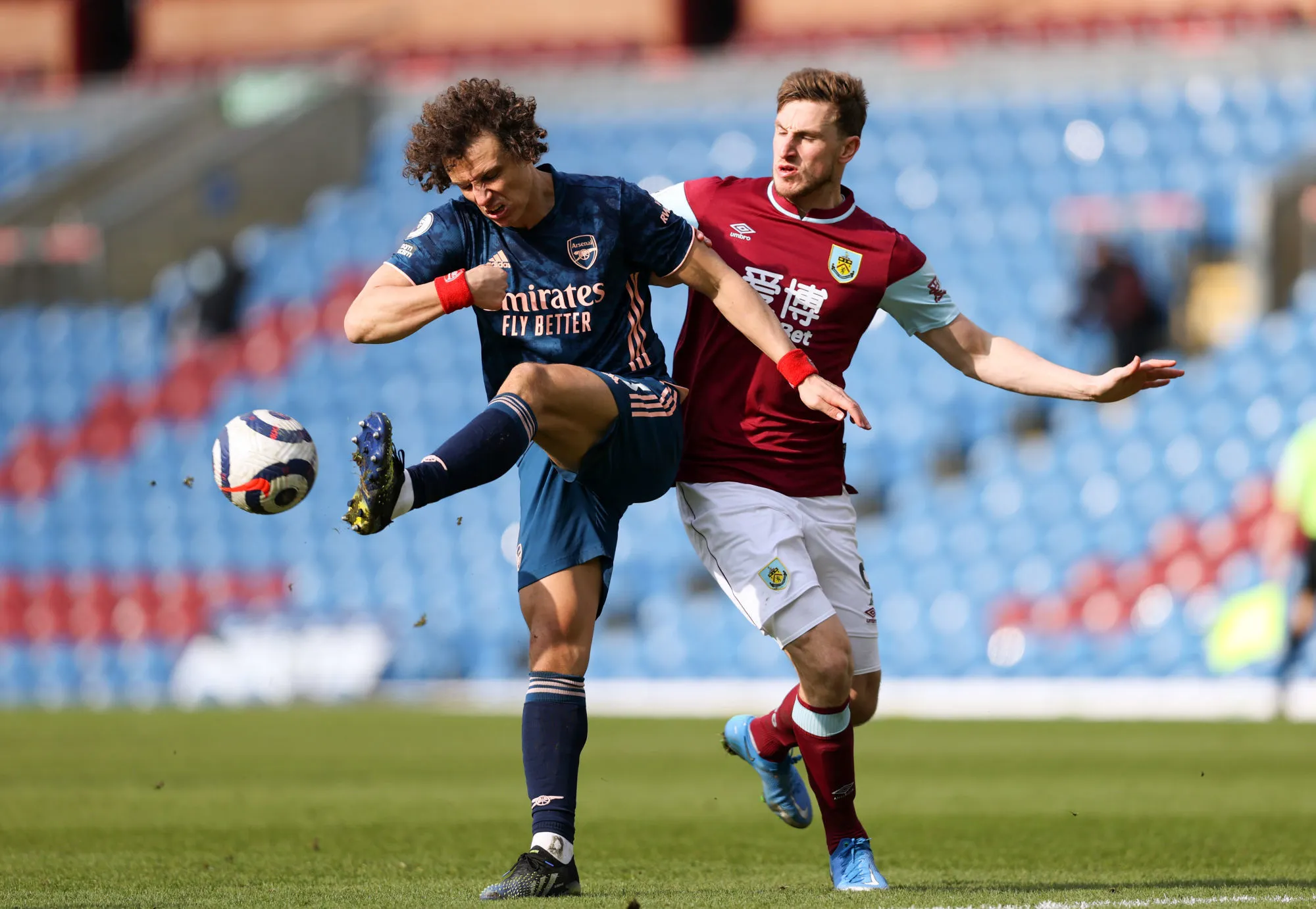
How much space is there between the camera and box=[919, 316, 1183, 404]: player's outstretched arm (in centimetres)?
505

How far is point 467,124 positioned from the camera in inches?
183

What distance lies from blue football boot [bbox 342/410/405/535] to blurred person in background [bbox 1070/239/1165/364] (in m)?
11.8

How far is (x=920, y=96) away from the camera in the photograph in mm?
18500

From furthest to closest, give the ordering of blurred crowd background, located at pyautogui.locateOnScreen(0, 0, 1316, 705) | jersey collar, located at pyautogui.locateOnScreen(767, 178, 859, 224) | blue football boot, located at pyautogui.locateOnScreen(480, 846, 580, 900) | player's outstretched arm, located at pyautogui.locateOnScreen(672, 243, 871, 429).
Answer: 1. blurred crowd background, located at pyautogui.locateOnScreen(0, 0, 1316, 705)
2. jersey collar, located at pyautogui.locateOnScreen(767, 178, 859, 224)
3. player's outstretched arm, located at pyautogui.locateOnScreen(672, 243, 871, 429)
4. blue football boot, located at pyautogui.locateOnScreen(480, 846, 580, 900)

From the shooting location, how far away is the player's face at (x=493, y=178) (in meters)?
4.68

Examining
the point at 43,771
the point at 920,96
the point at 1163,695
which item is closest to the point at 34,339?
the point at 920,96

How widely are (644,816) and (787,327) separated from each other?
103 inches

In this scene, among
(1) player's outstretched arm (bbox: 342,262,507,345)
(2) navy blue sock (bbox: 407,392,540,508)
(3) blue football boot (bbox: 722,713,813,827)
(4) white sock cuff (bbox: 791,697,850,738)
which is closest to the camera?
(2) navy blue sock (bbox: 407,392,540,508)

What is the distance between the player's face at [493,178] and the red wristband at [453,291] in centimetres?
23

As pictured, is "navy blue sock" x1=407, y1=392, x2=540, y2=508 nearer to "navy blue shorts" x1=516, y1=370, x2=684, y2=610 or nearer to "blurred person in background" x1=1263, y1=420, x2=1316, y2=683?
"navy blue shorts" x1=516, y1=370, x2=684, y2=610

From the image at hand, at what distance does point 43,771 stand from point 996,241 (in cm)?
1024


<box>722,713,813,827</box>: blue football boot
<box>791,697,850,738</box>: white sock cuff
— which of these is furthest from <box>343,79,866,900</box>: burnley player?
<box>722,713,813,827</box>: blue football boot

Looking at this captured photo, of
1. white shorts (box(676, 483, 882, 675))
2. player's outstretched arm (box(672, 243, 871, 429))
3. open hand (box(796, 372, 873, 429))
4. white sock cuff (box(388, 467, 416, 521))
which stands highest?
player's outstretched arm (box(672, 243, 871, 429))

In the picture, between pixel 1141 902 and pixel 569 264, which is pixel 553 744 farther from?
pixel 1141 902
